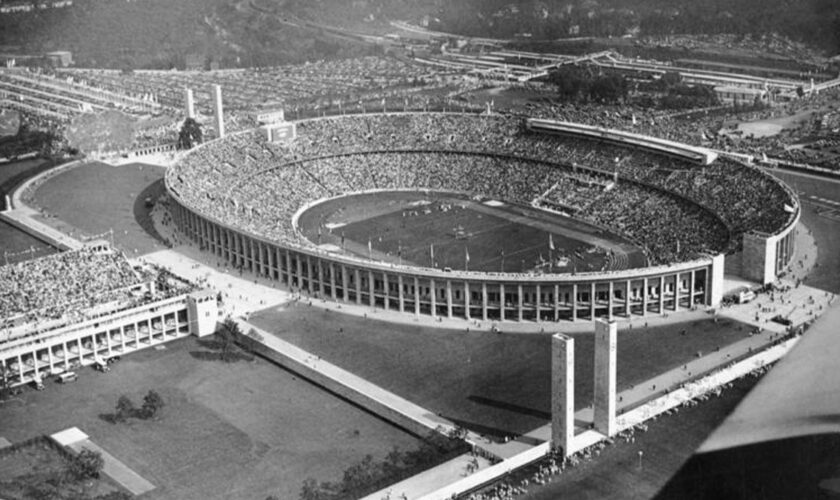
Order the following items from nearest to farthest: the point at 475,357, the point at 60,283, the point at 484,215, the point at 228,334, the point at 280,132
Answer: the point at 475,357 → the point at 228,334 → the point at 60,283 → the point at 484,215 → the point at 280,132

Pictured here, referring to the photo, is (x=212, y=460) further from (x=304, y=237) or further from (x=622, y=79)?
(x=622, y=79)

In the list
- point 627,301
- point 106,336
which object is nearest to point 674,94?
point 627,301

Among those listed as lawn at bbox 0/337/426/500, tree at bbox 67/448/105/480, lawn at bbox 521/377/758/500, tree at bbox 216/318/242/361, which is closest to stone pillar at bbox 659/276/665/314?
lawn at bbox 521/377/758/500

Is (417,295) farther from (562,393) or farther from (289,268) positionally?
(562,393)

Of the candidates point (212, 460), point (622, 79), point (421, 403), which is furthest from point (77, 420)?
point (622, 79)

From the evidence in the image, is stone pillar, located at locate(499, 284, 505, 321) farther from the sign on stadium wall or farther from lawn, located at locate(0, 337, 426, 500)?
the sign on stadium wall
